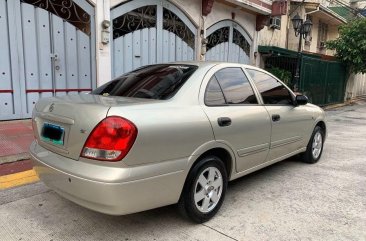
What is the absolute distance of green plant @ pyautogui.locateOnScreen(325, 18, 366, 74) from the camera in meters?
15.7

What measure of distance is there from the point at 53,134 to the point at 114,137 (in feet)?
2.47

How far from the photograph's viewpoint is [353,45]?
16.0 meters

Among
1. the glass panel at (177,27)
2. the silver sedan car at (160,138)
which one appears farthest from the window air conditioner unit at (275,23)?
the silver sedan car at (160,138)

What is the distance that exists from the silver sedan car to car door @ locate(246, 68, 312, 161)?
3 cm

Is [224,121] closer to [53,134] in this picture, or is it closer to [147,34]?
[53,134]

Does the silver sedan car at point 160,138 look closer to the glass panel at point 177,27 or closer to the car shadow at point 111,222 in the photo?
the car shadow at point 111,222

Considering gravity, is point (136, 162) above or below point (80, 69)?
below

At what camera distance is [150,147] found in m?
2.68

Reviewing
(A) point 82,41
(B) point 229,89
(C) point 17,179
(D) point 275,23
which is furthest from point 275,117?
(D) point 275,23

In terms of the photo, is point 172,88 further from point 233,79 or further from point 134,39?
point 134,39

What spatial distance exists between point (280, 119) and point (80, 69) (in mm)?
5037

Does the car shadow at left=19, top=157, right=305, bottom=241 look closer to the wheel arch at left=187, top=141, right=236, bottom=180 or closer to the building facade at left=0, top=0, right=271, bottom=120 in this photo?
the wheel arch at left=187, top=141, right=236, bottom=180

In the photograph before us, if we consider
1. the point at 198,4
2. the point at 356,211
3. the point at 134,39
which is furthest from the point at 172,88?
the point at 198,4

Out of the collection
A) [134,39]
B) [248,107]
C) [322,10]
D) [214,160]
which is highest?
[322,10]
